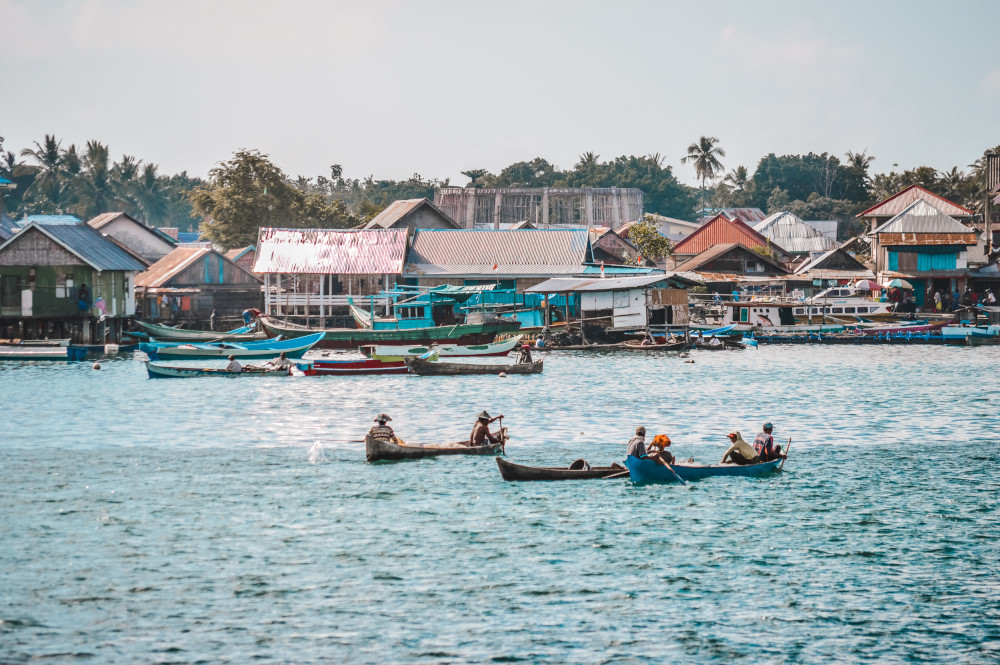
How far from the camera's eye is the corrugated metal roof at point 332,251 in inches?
2958

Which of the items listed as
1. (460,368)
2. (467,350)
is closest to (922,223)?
(467,350)

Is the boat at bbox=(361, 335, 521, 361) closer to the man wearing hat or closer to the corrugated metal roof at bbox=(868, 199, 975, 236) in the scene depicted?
the man wearing hat

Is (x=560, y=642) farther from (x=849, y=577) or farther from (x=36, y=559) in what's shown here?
(x=36, y=559)

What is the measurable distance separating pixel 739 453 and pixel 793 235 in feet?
284

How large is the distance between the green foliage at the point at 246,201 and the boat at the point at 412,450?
7153 centimetres

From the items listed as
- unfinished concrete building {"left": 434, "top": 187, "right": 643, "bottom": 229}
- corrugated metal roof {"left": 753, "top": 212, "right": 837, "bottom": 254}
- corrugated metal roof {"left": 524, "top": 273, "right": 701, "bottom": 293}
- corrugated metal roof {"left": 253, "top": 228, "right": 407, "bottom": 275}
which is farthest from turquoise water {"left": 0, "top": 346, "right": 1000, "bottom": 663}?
unfinished concrete building {"left": 434, "top": 187, "right": 643, "bottom": 229}

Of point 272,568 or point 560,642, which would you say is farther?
point 272,568

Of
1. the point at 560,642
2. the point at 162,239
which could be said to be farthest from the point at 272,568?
the point at 162,239

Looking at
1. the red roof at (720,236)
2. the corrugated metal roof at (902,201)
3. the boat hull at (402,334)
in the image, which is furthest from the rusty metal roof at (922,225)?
the boat hull at (402,334)

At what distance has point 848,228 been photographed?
129 meters

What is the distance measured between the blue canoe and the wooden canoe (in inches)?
191

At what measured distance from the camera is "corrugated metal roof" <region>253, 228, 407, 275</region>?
7512 centimetres

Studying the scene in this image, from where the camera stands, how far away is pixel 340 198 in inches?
5551

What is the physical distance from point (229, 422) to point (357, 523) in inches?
636
